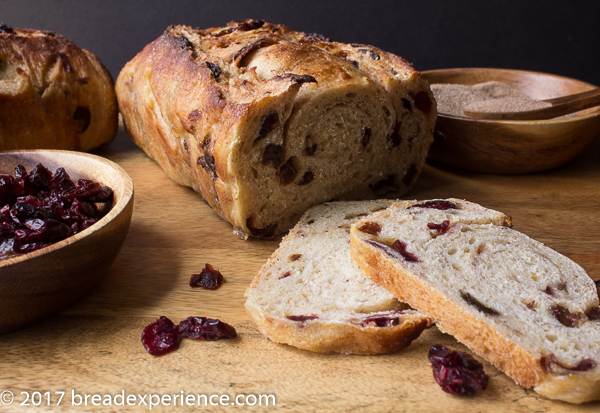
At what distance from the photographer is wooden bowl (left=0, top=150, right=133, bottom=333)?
177 cm

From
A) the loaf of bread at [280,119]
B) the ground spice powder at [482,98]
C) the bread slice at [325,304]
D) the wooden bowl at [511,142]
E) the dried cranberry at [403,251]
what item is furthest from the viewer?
the ground spice powder at [482,98]

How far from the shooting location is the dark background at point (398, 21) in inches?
215

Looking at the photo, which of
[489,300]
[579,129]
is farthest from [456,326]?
[579,129]

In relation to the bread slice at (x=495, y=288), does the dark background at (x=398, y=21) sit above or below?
above

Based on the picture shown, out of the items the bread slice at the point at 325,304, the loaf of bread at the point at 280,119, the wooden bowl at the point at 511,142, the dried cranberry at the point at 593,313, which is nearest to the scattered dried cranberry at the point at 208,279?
the bread slice at the point at 325,304

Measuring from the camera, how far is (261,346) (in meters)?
1.97

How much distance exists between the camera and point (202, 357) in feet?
6.28

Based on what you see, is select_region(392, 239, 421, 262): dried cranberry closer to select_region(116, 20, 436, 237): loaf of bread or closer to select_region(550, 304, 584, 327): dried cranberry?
select_region(550, 304, 584, 327): dried cranberry

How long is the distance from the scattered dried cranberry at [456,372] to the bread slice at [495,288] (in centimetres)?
6

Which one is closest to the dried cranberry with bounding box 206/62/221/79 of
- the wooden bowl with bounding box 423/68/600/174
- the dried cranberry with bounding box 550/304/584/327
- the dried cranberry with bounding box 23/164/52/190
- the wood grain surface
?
the wood grain surface

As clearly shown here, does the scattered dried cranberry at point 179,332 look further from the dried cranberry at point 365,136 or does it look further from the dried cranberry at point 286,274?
the dried cranberry at point 365,136

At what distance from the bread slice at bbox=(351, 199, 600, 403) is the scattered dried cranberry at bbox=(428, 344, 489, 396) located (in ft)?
0.20

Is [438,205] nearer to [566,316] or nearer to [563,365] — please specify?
[566,316]

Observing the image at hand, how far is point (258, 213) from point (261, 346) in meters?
0.81
